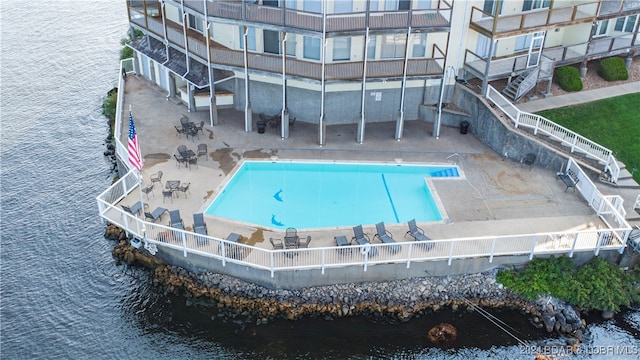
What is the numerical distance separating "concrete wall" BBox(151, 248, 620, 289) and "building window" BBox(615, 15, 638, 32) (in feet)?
61.6

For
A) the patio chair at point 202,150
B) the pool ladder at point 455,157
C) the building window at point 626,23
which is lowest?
the pool ladder at point 455,157

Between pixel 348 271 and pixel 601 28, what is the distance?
24.9 m

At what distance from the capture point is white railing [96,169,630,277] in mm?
28062

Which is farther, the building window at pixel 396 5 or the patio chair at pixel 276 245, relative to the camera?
the building window at pixel 396 5

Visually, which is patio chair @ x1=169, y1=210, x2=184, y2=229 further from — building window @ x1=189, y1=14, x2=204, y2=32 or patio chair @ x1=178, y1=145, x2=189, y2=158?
building window @ x1=189, y1=14, x2=204, y2=32

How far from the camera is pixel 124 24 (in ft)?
200

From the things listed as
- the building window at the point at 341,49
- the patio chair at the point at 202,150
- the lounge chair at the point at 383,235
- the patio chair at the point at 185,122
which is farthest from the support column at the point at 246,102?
the lounge chair at the point at 383,235

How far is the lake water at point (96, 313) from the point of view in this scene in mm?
27516

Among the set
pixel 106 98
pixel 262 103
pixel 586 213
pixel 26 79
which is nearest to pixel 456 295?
pixel 586 213

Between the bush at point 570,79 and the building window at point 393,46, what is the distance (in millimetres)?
10224

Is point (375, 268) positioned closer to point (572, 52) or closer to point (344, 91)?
point (344, 91)

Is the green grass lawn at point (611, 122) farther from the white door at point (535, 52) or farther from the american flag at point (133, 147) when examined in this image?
the american flag at point (133, 147)

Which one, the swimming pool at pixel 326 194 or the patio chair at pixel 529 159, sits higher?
the patio chair at pixel 529 159

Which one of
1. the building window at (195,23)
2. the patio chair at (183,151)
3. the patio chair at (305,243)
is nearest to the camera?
the patio chair at (305,243)
